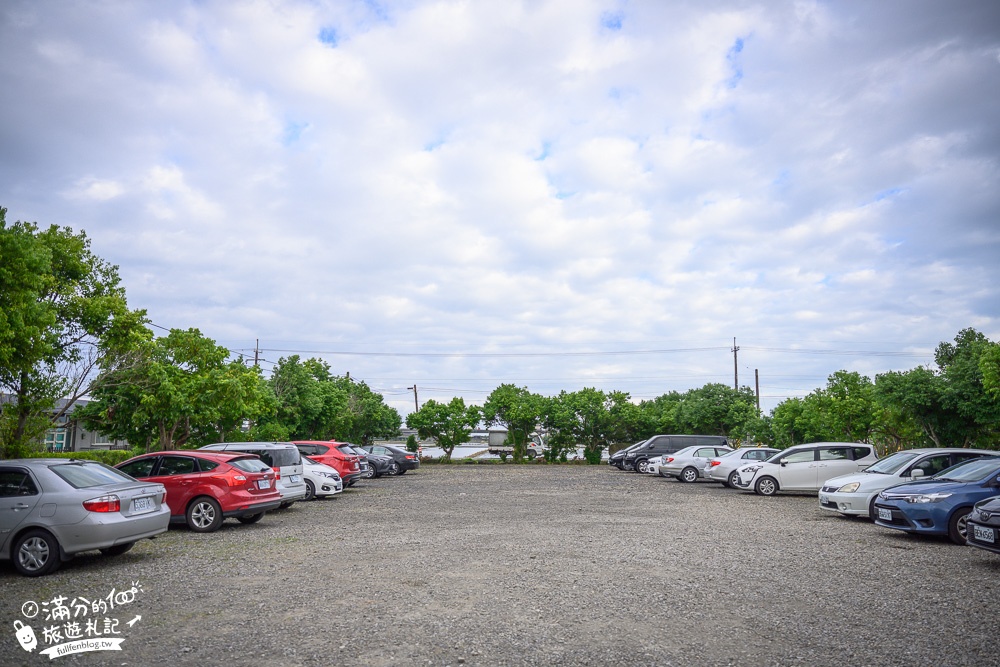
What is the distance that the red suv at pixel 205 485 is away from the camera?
11898 millimetres

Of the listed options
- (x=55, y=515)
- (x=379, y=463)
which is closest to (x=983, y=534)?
(x=55, y=515)

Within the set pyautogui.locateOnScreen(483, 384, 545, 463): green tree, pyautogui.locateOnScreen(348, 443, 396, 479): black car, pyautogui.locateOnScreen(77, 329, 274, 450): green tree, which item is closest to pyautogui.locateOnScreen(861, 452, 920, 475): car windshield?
pyautogui.locateOnScreen(77, 329, 274, 450): green tree

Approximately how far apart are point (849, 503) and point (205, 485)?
11661 millimetres

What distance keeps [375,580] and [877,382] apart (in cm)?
2074

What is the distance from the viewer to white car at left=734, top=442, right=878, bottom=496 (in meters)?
18.5

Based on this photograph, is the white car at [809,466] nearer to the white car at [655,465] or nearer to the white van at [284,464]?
the white car at [655,465]

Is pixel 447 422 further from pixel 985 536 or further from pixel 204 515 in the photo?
pixel 985 536

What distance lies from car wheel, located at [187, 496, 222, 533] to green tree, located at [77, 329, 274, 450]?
910cm

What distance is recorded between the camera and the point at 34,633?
579 cm

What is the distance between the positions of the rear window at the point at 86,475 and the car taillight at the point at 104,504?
1.10 ft

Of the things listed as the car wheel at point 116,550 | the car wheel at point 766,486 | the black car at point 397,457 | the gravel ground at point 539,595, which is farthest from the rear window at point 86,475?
the black car at point 397,457

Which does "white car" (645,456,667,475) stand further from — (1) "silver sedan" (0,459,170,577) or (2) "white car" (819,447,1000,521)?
(1) "silver sedan" (0,459,170,577)

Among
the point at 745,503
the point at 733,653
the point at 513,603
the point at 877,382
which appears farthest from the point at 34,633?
the point at 877,382

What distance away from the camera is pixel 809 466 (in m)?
18.8
